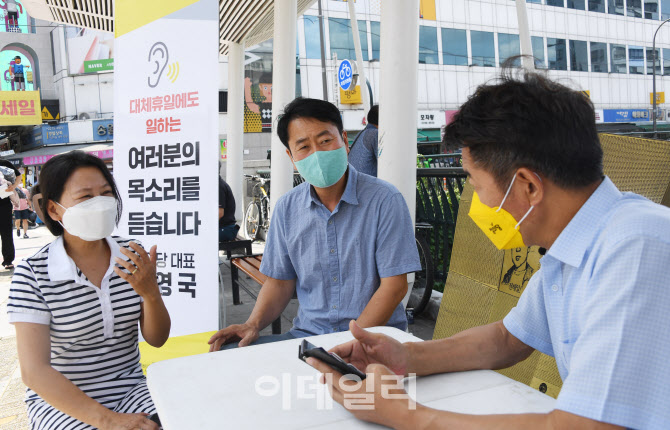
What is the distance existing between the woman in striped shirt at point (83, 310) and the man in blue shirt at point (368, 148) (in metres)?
2.98

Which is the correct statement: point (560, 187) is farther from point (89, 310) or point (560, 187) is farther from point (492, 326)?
point (89, 310)

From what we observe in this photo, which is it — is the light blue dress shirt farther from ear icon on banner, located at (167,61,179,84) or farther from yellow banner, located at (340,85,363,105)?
yellow banner, located at (340,85,363,105)

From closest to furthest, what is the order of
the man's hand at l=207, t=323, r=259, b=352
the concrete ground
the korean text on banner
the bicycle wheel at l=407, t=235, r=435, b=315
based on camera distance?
the man's hand at l=207, t=323, r=259, b=352 < the korean text on banner < the concrete ground < the bicycle wheel at l=407, t=235, r=435, b=315

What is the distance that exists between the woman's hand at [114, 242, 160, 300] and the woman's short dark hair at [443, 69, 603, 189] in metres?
1.33

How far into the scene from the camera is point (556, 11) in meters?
32.7

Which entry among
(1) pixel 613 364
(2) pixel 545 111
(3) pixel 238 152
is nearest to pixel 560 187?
(2) pixel 545 111

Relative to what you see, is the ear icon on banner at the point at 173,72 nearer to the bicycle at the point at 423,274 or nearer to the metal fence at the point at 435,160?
the bicycle at the point at 423,274

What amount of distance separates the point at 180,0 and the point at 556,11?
3511 centimetres

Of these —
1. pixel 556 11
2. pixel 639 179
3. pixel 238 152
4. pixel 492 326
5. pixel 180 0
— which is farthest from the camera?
pixel 556 11

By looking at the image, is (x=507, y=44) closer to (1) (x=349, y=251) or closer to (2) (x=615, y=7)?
(2) (x=615, y=7)

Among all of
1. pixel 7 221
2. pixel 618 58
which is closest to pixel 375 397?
pixel 7 221

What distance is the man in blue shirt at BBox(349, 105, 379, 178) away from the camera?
489cm

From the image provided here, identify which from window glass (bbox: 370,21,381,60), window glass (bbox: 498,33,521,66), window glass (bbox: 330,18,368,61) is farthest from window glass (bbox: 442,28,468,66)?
window glass (bbox: 330,18,368,61)

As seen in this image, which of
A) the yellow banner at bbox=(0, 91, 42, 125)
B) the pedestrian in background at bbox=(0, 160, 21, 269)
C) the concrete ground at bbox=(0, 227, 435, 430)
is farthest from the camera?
the yellow banner at bbox=(0, 91, 42, 125)
